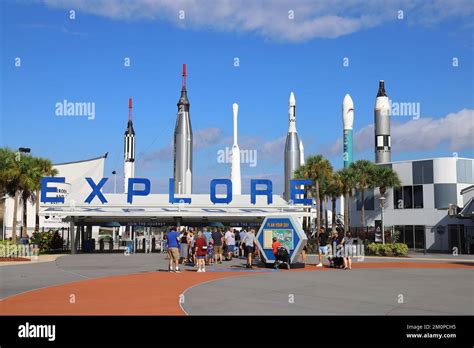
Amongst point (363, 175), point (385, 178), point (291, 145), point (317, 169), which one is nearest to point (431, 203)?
point (385, 178)

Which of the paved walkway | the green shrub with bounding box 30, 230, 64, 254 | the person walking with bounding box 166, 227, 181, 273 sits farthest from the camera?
the green shrub with bounding box 30, 230, 64, 254

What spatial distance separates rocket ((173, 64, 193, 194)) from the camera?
276 feet

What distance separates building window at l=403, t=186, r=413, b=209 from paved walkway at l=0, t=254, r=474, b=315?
25482mm

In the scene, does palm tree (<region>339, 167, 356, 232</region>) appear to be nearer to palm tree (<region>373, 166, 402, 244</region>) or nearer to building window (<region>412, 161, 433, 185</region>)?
palm tree (<region>373, 166, 402, 244</region>)

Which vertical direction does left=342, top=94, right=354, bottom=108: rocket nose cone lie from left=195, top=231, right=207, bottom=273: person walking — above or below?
above

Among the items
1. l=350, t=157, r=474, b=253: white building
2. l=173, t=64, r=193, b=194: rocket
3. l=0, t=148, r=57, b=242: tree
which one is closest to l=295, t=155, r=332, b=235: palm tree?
l=350, t=157, r=474, b=253: white building

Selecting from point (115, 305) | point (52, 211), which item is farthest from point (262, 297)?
point (52, 211)

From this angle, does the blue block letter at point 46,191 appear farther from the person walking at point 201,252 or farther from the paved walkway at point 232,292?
the person walking at point 201,252

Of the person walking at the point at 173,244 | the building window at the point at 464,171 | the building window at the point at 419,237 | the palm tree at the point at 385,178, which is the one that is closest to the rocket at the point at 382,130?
the palm tree at the point at 385,178

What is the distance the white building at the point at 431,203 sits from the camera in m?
41.8

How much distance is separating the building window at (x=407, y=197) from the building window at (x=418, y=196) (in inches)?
11.0

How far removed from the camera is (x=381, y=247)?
33.5 m
